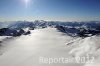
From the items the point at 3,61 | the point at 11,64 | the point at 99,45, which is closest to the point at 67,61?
the point at 99,45

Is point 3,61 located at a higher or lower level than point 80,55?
lower

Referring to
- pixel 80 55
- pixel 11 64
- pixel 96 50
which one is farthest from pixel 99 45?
pixel 11 64

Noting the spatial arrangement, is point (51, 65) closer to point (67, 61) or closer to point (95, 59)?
point (67, 61)

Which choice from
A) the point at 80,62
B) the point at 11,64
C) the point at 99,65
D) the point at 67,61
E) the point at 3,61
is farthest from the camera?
the point at 3,61

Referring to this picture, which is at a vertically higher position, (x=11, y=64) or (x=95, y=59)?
(x=95, y=59)

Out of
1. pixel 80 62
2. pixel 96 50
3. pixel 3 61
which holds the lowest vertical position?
pixel 3 61

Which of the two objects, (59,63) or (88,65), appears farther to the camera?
(59,63)

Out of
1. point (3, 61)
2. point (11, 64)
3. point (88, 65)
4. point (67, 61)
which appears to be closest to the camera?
point (88, 65)

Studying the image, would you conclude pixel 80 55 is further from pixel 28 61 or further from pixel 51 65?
pixel 28 61

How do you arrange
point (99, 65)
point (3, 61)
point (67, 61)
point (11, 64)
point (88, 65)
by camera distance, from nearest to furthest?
point (99, 65)
point (88, 65)
point (67, 61)
point (11, 64)
point (3, 61)
